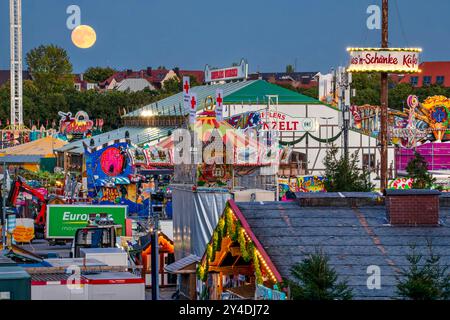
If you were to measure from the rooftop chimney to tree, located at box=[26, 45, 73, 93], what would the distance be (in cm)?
13477

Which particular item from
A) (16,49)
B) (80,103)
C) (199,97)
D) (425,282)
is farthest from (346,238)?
(80,103)

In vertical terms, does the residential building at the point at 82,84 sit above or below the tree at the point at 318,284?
above

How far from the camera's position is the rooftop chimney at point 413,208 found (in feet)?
65.0

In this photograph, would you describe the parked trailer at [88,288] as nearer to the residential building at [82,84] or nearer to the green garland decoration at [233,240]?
the green garland decoration at [233,240]

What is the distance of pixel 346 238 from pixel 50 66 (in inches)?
5552

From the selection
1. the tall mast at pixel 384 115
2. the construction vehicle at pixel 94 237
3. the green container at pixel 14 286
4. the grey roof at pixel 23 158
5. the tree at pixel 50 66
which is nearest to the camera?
the green container at pixel 14 286

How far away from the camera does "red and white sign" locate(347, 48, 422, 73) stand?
4606 centimetres

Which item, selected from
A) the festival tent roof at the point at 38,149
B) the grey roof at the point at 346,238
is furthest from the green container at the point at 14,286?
the festival tent roof at the point at 38,149

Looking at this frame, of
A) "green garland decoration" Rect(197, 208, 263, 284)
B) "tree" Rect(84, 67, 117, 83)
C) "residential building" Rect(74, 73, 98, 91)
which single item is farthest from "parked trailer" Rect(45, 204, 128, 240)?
"tree" Rect(84, 67, 117, 83)

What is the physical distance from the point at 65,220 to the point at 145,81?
14231cm

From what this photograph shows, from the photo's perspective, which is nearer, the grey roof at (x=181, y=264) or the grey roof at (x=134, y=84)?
the grey roof at (x=181, y=264)

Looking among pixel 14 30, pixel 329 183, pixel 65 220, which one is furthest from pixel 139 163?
pixel 14 30

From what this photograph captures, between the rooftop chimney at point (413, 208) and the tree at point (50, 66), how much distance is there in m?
135

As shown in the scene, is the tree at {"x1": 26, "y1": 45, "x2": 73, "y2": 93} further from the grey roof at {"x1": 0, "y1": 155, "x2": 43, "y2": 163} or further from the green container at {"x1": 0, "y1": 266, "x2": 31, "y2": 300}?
the green container at {"x1": 0, "y1": 266, "x2": 31, "y2": 300}
